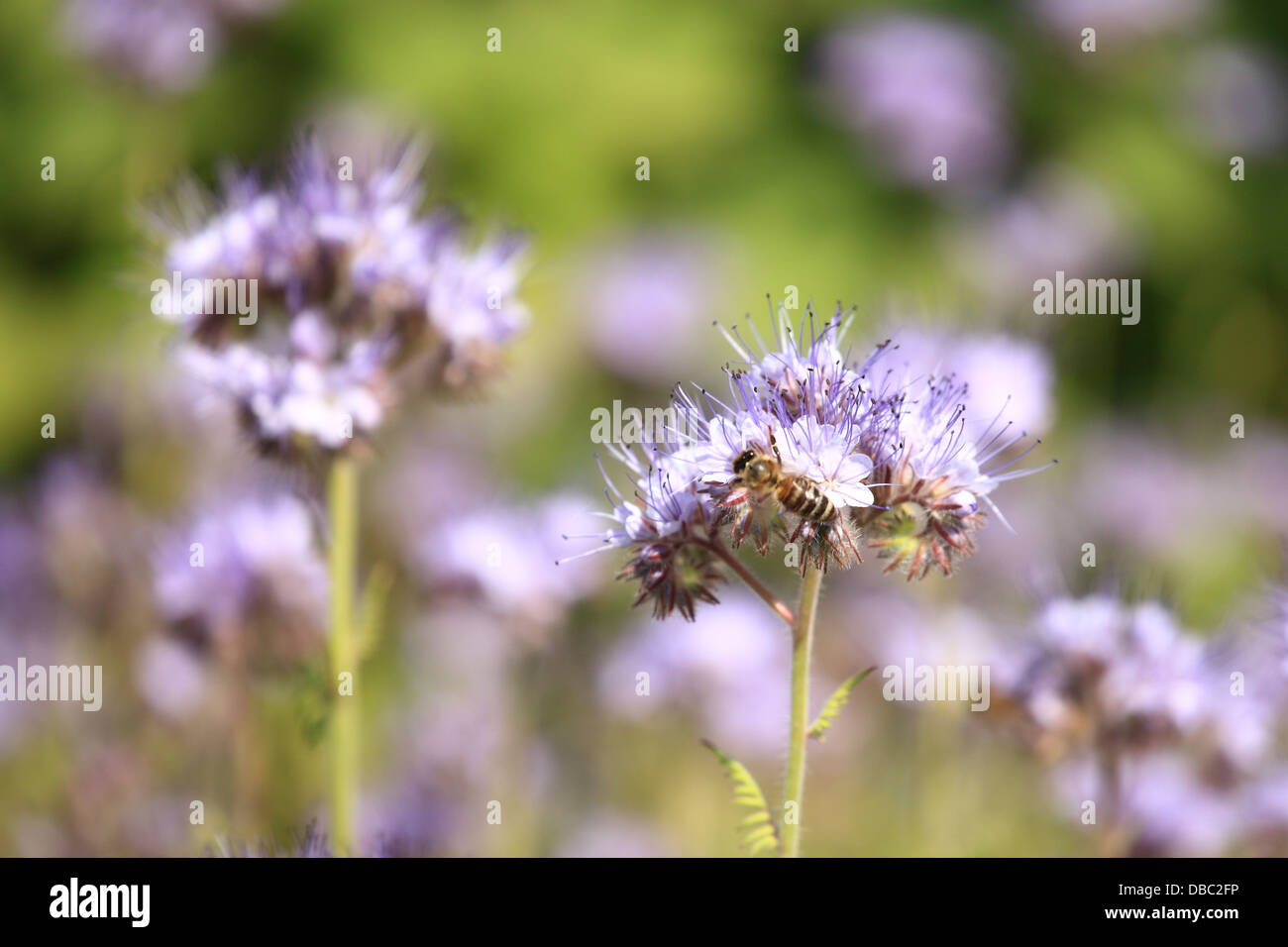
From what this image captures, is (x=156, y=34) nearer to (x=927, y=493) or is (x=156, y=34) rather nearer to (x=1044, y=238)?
(x=927, y=493)

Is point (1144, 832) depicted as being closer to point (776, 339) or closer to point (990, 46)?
point (776, 339)

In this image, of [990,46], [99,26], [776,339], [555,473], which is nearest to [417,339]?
[776,339]

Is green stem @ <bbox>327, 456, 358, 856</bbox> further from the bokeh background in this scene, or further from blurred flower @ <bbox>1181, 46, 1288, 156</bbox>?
blurred flower @ <bbox>1181, 46, 1288, 156</bbox>

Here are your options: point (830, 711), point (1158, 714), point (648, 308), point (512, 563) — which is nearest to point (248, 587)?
point (512, 563)

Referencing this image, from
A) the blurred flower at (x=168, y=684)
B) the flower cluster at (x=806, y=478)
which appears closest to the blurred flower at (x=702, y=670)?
the blurred flower at (x=168, y=684)

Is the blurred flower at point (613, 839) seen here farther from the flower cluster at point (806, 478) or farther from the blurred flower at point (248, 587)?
the flower cluster at point (806, 478)
